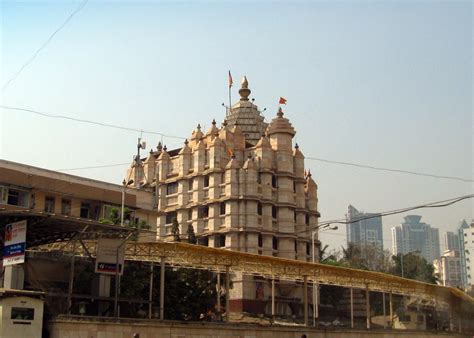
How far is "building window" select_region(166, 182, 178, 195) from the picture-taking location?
71.4 m

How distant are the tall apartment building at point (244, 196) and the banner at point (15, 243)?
122ft

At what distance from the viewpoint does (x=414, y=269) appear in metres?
83.2

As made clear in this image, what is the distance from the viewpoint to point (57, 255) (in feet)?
116

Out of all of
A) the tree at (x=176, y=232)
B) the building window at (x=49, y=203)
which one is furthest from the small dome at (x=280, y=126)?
the building window at (x=49, y=203)

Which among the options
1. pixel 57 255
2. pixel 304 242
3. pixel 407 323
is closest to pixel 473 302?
pixel 407 323

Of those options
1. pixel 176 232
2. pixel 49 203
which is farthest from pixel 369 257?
pixel 49 203

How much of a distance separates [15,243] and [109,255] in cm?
470

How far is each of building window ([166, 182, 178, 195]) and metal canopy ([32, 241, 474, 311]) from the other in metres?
30.8

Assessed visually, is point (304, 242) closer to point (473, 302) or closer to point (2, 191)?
point (473, 302)

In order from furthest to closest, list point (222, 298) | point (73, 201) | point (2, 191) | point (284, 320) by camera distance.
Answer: point (284, 320)
point (222, 298)
point (73, 201)
point (2, 191)

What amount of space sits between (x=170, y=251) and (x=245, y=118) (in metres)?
48.5

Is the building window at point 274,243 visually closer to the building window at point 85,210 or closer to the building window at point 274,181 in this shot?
the building window at point 274,181

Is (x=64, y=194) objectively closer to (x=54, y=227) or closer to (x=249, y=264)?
(x=249, y=264)

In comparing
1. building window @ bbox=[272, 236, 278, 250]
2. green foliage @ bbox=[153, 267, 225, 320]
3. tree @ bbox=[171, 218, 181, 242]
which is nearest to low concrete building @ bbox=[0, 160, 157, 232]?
green foliage @ bbox=[153, 267, 225, 320]
